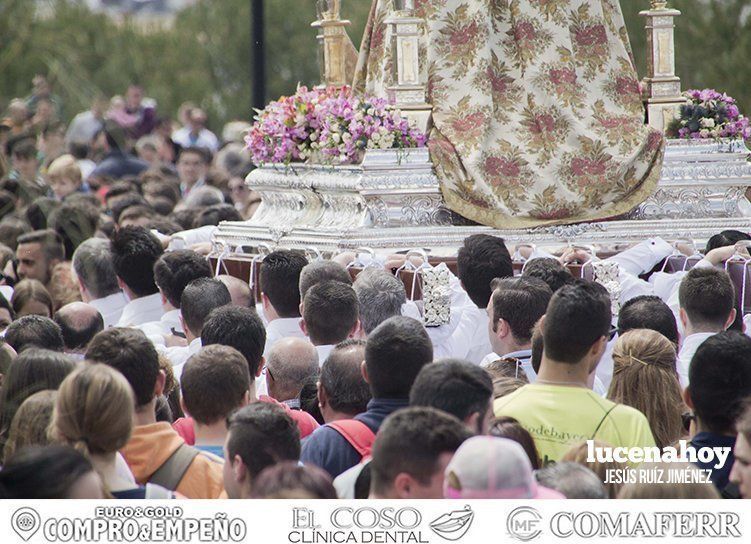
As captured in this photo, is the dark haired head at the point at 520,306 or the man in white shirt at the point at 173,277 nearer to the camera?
the dark haired head at the point at 520,306

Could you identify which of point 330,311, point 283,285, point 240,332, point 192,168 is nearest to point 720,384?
point 240,332

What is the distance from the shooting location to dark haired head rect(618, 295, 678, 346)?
6.28 m

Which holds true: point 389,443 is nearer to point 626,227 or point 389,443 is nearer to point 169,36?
point 626,227

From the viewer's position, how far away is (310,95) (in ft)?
31.3

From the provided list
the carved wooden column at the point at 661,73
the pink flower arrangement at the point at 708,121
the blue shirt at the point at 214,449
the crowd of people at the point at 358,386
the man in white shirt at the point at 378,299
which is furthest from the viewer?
the carved wooden column at the point at 661,73

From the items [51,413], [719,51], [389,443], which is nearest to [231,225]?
[51,413]

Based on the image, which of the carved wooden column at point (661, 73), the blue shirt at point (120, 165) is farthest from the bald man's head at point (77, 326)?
the blue shirt at point (120, 165)

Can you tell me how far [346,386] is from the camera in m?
5.20

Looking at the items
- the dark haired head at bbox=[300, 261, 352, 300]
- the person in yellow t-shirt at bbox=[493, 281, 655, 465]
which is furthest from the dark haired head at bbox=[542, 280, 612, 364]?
the dark haired head at bbox=[300, 261, 352, 300]

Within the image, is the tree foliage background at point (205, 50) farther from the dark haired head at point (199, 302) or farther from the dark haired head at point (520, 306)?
the dark haired head at point (520, 306)

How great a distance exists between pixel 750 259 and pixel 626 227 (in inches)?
60.7

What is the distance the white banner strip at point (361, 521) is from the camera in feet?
12.7

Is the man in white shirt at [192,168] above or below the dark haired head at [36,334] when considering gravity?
below

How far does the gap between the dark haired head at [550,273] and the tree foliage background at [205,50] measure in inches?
78.7
